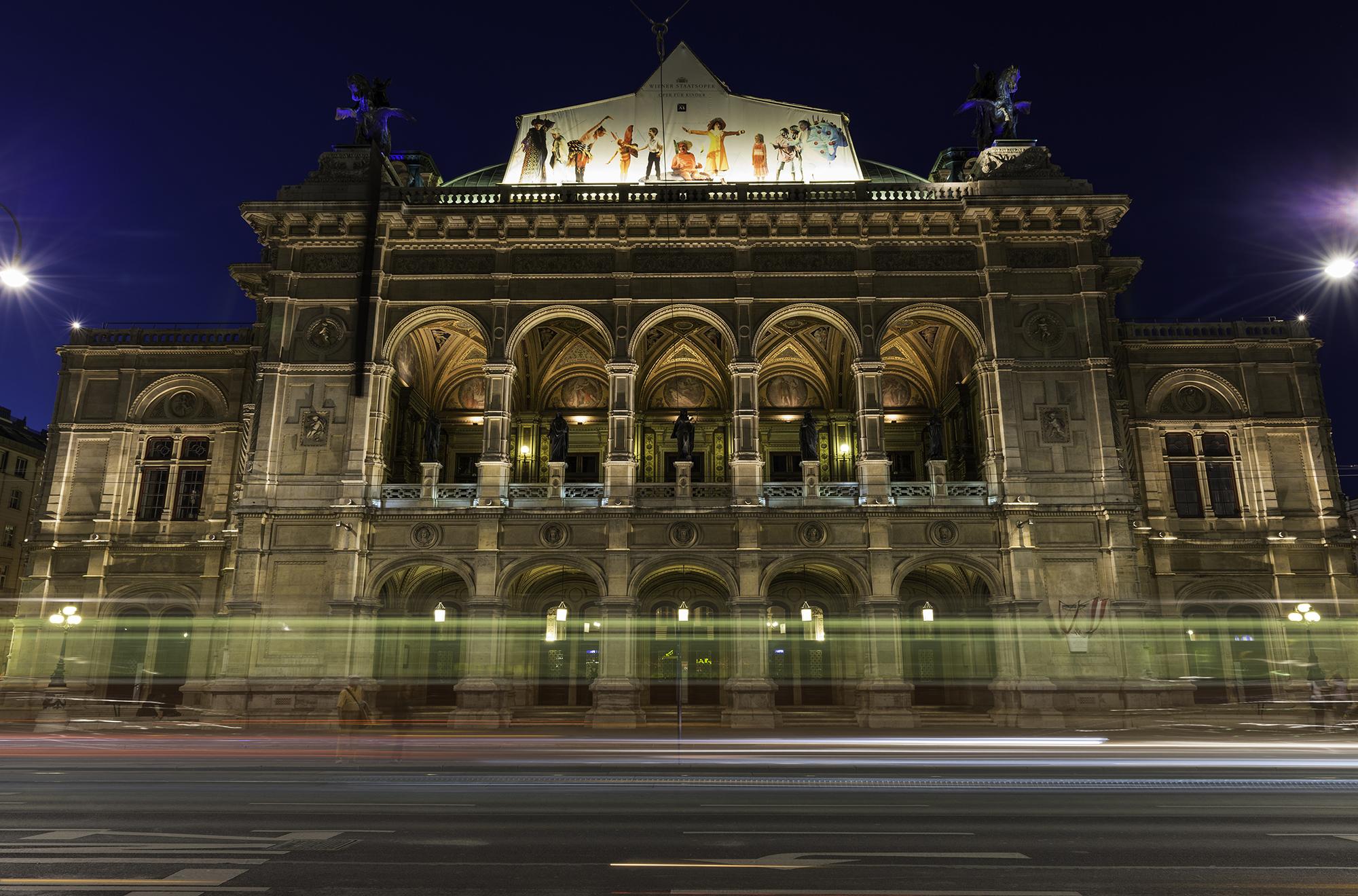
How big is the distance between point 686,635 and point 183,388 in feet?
68.2

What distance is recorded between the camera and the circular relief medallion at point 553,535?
27484 mm

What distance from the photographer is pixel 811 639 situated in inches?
1253

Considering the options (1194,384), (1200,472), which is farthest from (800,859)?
(1194,384)

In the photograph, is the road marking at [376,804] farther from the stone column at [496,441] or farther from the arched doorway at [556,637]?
the arched doorway at [556,637]

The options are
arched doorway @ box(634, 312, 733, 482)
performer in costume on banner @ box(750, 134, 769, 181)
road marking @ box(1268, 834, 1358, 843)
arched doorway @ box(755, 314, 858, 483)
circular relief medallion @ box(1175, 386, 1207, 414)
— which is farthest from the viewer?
arched doorway @ box(755, 314, 858, 483)

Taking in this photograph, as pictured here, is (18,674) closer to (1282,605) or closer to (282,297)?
(282,297)

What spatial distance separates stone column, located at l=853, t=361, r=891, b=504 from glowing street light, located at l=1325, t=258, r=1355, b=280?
42.9ft

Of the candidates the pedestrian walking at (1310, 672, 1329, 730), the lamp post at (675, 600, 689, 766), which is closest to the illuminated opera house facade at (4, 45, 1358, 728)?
the lamp post at (675, 600, 689, 766)

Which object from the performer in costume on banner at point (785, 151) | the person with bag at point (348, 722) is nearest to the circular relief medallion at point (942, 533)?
the performer in costume on banner at point (785, 151)

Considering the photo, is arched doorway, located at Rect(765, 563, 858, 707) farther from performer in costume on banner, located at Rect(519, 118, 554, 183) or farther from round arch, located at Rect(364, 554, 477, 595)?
performer in costume on banner, located at Rect(519, 118, 554, 183)

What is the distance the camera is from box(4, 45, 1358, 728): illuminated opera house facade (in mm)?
26812

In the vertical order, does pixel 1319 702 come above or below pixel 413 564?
below

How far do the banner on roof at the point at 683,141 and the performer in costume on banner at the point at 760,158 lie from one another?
25mm

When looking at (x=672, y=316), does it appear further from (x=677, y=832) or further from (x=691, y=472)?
(x=677, y=832)
